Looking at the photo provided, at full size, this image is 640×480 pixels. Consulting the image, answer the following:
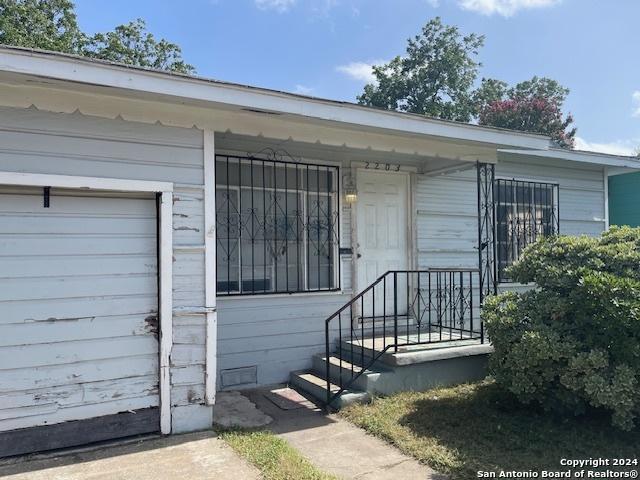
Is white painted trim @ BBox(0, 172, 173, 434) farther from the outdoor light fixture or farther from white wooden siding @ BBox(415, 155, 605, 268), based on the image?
white wooden siding @ BBox(415, 155, 605, 268)

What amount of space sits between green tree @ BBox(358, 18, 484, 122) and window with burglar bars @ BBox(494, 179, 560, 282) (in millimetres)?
17280

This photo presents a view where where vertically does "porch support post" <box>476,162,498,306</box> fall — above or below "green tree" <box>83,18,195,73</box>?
below

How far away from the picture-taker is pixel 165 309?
3758mm

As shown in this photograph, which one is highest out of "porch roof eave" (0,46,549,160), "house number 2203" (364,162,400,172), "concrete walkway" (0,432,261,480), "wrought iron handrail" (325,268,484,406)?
"porch roof eave" (0,46,549,160)

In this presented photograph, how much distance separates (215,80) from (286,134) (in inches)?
35.0

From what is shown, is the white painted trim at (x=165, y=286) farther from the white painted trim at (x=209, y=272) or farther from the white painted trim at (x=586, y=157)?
the white painted trim at (x=586, y=157)

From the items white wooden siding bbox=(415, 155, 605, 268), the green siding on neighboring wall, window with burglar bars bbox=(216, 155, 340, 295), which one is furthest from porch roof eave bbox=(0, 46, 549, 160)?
the green siding on neighboring wall

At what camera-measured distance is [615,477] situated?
3.10m

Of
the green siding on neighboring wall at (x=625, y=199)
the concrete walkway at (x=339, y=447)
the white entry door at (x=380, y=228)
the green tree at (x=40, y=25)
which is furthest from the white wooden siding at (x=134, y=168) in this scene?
the green tree at (x=40, y=25)

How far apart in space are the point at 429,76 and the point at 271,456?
77.5ft

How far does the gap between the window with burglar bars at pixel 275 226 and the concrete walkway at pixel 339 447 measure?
1.38 metres

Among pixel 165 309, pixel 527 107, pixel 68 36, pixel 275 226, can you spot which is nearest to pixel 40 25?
pixel 68 36

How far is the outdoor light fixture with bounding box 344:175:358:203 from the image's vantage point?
5672 mm

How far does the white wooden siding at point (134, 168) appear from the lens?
11.1ft
